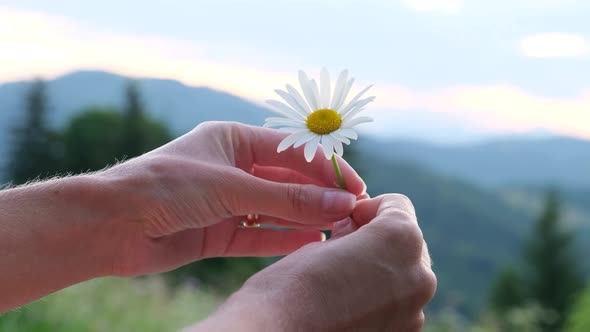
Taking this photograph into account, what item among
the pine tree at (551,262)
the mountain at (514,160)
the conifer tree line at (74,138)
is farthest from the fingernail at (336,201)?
the mountain at (514,160)

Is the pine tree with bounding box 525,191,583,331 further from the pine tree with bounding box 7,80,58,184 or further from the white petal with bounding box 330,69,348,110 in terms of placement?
the white petal with bounding box 330,69,348,110

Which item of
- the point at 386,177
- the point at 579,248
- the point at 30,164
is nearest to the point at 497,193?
the point at 386,177

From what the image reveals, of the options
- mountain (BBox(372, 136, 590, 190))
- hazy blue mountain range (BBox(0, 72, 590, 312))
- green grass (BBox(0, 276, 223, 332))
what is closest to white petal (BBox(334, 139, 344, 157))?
green grass (BBox(0, 276, 223, 332))

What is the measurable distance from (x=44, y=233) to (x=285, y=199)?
0.37 meters

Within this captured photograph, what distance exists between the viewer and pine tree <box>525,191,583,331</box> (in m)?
13.3

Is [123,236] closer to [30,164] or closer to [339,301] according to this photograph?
[339,301]

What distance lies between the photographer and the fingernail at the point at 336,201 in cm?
96

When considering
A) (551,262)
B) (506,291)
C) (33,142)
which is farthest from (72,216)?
(551,262)

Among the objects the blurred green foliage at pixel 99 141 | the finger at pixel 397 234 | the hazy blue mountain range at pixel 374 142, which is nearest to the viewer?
the finger at pixel 397 234

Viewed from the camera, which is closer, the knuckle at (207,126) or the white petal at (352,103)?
the white petal at (352,103)

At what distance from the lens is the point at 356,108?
0.87 m

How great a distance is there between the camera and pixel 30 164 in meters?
9.84

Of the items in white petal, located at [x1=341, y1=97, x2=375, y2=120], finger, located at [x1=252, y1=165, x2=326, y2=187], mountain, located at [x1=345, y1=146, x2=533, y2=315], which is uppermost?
white petal, located at [x1=341, y1=97, x2=375, y2=120]

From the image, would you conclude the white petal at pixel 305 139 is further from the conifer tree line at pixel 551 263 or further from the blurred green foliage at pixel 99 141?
the conifer tree line at pixel 551 263
